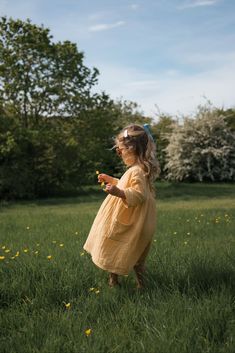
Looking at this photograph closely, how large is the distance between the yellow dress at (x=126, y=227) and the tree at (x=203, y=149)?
18.0 metres

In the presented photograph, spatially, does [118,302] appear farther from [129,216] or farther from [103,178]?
[103,178]

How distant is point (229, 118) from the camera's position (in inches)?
936

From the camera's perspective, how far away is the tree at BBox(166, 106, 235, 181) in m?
22.0

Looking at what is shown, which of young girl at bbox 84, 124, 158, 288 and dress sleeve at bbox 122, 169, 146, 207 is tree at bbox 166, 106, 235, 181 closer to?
young girl at bbox 84, 124, 158, 288

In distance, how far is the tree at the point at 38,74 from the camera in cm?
1706

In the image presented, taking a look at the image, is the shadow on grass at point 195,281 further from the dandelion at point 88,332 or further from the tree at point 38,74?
the tree at point 38,74

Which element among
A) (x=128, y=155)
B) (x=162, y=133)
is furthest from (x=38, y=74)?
(x=128, y=155)

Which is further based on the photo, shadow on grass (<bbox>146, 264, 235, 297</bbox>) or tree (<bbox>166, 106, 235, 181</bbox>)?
tree (<bbox>166, 106, 235, 181</bbox>)

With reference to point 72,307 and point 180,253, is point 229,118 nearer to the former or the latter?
point 180,253

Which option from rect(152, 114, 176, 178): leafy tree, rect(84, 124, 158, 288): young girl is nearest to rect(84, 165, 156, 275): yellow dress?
rect(84, 124, 158, 288): young girl

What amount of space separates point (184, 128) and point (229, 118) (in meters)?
2.83

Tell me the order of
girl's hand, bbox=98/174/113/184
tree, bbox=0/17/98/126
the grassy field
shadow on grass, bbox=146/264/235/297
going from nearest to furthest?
the grassy field
shadow on grass, bbox=146/264/235/297
girl's hand, bbox=98/174/113/184
tree, bbox=0/17/98/126

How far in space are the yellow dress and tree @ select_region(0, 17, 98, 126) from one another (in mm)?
13893

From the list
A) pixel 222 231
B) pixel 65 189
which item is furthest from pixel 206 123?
pixel 222 231
